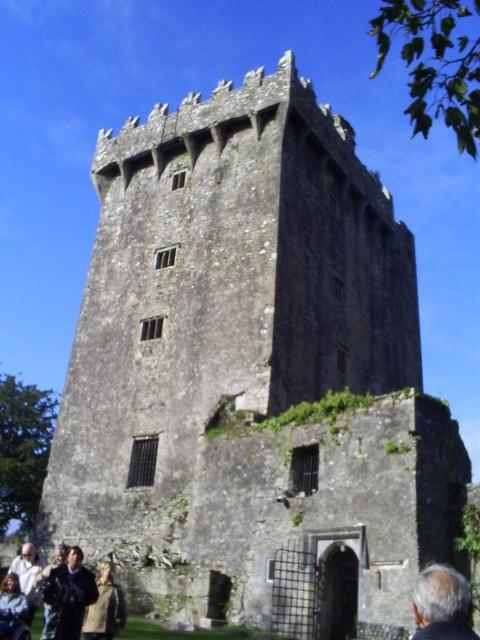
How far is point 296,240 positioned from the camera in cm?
2530

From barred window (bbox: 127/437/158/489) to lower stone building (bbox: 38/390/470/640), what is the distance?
6.39 feet

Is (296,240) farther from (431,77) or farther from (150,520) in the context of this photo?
(431,77)

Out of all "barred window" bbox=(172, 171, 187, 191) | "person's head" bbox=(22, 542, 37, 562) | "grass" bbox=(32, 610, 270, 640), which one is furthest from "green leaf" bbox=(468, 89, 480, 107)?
"barred window" bbox=(172, 171, 187, 191)

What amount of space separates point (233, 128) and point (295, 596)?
59.0ft

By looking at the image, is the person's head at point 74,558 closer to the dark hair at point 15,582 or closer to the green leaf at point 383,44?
the dark hair at point 15,582

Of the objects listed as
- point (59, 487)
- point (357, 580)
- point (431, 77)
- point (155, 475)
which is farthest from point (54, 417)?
point (431, 77)

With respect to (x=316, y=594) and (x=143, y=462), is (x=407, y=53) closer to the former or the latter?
(x=316, y=594)

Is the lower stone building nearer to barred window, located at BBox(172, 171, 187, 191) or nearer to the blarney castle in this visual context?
the blarney castle

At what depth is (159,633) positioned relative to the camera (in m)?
15.8

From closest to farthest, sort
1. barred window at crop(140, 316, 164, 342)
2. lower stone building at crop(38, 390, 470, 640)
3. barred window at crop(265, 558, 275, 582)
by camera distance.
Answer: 1. lower stone building at crop(38, 390, 470, 640)
2. barred window at crop(265, 558, 275, 582)
3. barred window at crop(140, 316, 164, 342)

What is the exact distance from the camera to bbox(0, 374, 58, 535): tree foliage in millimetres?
28438

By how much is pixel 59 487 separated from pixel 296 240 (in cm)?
1260

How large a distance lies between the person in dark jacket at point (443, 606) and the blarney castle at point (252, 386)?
12.0m

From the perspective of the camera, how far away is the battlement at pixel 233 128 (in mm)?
26453
